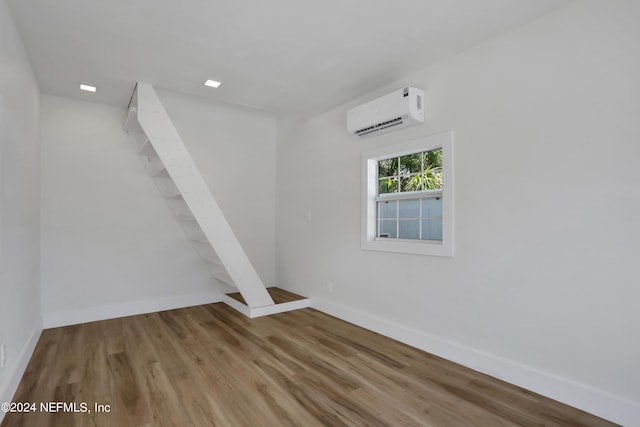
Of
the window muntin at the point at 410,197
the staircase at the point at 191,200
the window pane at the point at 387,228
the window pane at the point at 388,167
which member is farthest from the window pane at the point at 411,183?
the staircase at the point at 191,200

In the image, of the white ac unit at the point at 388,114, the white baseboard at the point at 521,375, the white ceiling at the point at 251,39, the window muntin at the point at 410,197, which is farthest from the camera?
the window muntin at the point at 410,197

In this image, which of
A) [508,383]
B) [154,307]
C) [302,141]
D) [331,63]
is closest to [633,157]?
[508,383]

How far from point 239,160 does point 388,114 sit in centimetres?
253

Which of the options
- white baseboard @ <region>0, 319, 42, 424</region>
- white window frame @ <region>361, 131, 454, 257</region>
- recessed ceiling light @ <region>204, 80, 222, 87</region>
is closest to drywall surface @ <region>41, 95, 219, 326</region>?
white baseboard @ <region>0, 319, 42, 424</region>

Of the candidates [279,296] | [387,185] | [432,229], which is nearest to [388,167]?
[387,185]

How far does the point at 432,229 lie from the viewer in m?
3.15

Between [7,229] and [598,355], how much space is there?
3.65m

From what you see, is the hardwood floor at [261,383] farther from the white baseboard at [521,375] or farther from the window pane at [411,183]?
the window pane at [411,183]

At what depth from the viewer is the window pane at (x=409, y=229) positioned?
3.31 m

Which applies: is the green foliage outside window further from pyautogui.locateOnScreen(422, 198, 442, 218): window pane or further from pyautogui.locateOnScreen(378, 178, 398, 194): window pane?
pyautogui.locateOnScreen(422, 198, 442, 218): window pane

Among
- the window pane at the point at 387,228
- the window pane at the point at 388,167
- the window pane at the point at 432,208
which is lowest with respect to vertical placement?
the window pane at the point at 387,228

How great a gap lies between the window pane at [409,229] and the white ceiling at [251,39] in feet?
4.58

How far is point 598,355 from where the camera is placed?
2031 mm

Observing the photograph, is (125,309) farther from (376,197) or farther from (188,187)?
(376,197)
